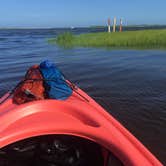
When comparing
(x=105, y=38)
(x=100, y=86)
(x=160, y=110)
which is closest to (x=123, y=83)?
(x=100, y=86)

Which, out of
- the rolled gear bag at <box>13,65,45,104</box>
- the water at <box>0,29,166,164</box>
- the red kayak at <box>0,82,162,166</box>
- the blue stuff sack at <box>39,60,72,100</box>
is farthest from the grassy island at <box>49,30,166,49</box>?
the red kayak at <box>0,82,162,166</box>

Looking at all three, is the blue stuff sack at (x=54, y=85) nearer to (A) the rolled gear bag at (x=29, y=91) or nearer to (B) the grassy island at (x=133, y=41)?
(A) the rolled gear bag at (x=29, y=91)

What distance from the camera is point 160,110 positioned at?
7109 millimetres

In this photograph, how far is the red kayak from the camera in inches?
138

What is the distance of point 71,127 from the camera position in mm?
3652

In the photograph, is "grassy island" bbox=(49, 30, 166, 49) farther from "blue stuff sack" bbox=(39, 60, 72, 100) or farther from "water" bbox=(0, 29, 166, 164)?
"blue stuff sack" bbox=(39, 60, 72, 100)

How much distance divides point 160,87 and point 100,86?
1.90 metres

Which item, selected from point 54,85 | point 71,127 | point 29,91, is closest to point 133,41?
point 54,85

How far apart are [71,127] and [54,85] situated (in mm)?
837

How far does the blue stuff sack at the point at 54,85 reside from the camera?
4.16 meters

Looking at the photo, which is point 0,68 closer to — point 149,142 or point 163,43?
point 149,142

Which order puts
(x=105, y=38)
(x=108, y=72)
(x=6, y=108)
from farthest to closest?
(x=105, y=38) → (x=108, y=72) → (x=6, y=108)

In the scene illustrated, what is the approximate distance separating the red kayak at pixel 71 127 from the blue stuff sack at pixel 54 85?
222mm

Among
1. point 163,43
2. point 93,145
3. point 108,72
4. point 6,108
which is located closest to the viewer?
point 6,108
